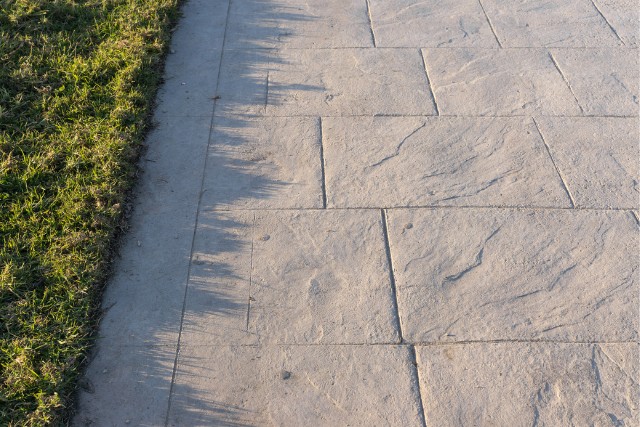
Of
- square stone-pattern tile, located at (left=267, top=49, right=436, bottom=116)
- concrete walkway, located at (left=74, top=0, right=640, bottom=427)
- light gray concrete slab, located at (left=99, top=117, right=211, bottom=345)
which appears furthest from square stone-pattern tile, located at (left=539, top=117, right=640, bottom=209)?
light gray concrete slab, located at (left=99, top=117, right=211, bottom=345)

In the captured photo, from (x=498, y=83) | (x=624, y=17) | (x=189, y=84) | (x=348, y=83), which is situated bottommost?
(x=624, y=17)

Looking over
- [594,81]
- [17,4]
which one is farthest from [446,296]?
[17,4]

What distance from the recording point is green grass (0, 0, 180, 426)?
3.30 m

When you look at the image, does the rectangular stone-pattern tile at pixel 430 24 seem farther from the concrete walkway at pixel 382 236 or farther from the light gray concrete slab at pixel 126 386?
the light gray concrete slab at pixel 126 386

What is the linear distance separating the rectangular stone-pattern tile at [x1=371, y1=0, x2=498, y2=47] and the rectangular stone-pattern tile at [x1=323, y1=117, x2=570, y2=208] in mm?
1219

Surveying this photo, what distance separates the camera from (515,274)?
151 inches

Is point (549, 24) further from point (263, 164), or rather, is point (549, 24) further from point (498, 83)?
point (263, 164)

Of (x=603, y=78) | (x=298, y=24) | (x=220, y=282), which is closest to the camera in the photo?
(x=220, y=282)

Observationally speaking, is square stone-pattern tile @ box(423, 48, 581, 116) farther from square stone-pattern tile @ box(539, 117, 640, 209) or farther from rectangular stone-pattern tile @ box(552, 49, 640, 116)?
square stone-pattern tile @ box(539, 117, 640, 209)

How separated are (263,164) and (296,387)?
1747 millimetres

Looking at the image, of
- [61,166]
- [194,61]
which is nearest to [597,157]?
[194,61]

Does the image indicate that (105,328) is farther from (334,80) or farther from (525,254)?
(334,80)

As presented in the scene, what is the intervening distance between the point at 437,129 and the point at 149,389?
107 inches

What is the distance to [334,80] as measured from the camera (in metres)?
5.39
